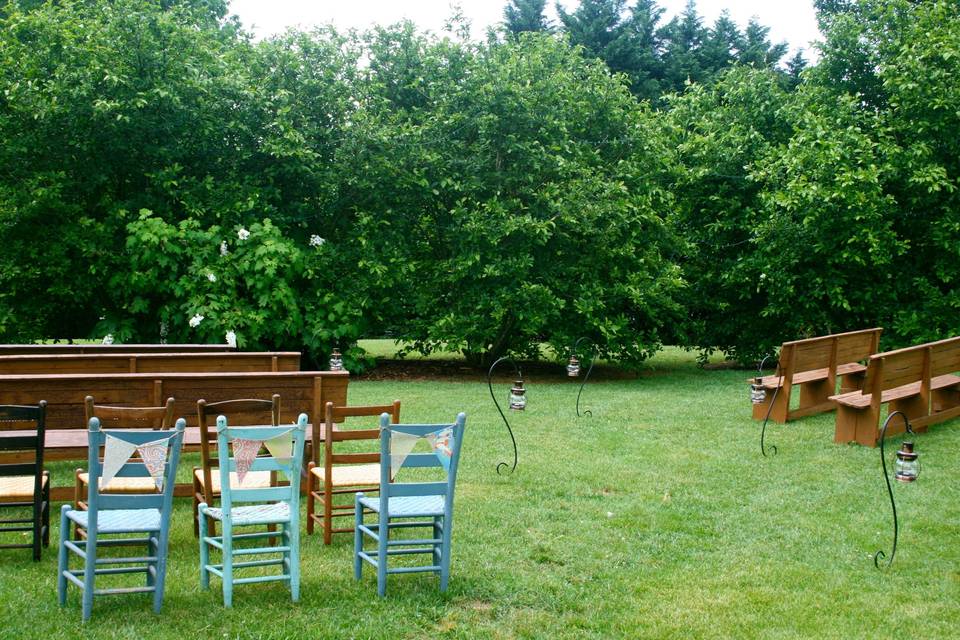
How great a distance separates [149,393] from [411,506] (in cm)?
319

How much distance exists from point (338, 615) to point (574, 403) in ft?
28.4

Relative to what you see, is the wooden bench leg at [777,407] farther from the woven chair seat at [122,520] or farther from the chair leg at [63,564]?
the chair leg at [63,564]

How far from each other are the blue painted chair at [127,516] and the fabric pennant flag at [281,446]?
44 cm

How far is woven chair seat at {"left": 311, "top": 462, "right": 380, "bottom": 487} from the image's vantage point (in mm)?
5953

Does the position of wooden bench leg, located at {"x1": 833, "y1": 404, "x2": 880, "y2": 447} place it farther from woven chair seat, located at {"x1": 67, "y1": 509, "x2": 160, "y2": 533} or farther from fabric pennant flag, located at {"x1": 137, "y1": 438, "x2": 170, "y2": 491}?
fabric pennant flag, located at {"x1": 137, "y1": 438, "x2": 170, "y2": 491}

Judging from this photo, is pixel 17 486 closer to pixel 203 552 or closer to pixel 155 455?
pixel 203 552

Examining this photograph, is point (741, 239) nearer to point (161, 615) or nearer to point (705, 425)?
point (705, 425)

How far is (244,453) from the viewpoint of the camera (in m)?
4.79

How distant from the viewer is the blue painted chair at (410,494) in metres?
5.01

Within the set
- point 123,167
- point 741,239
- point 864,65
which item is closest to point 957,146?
point 864,65

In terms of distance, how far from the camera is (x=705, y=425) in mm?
11062

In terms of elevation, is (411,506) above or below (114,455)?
below

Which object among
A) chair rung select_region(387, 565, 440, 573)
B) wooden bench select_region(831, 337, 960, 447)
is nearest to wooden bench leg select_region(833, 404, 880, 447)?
wooden bench select_region(831, 337, 960, 447)

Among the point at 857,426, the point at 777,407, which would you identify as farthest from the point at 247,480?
the point at 777,407
